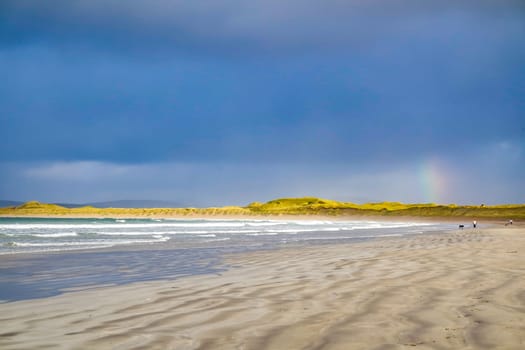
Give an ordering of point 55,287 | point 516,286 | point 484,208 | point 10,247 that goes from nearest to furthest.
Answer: point 516,286, point 55,287, point 10,247, point 484,208

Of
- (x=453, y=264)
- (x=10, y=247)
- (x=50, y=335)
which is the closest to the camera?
(x=50, y=335)

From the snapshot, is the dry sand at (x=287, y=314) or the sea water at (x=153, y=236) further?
the sea water at (x=153, y=236)

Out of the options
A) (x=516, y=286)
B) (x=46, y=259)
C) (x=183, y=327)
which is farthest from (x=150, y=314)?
(x=46, y=259)

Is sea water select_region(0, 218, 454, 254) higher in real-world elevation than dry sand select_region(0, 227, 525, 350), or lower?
lower

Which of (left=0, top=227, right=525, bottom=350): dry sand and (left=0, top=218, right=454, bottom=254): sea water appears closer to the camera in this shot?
(left=0, top=227, right=525, bottom=350): dry sand

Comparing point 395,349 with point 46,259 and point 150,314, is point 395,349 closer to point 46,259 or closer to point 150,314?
point 150,314

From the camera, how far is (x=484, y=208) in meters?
91.2

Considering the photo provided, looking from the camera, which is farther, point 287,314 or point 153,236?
point 153,236

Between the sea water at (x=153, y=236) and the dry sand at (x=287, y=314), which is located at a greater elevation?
the dry sand at (x=287, y=314)

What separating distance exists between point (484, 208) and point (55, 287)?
95.1 m

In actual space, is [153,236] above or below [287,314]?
below

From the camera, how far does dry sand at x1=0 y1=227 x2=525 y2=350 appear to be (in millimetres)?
4438

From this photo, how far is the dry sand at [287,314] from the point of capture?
444 centimetres

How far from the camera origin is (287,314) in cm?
560
